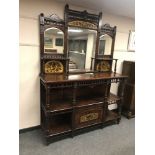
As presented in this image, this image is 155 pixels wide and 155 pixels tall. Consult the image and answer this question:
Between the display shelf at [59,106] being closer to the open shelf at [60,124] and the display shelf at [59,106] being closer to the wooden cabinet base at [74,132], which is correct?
the open shelf at [60,124]

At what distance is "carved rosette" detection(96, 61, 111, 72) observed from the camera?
284 centimetres

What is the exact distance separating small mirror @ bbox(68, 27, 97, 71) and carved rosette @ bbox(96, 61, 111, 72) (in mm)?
224

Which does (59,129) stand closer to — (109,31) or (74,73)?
(74,73)

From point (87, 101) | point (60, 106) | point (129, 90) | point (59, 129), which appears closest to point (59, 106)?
point (60, 106)

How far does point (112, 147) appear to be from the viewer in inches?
87.0

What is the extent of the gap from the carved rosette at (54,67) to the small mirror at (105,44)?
885mm

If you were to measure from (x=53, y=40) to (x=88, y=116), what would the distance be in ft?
4.71

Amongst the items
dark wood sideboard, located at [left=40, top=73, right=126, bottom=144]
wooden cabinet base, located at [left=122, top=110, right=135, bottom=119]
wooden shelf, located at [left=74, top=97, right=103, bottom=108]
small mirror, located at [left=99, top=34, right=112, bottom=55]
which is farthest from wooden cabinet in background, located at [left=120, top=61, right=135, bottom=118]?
wooden shelf, located at [left=74, top=97, right=103, bottom=108]

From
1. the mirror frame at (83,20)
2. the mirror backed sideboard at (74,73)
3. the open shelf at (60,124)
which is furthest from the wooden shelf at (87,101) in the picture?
the mirror frame at (83,20)

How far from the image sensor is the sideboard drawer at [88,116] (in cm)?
236

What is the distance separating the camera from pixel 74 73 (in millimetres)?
2551

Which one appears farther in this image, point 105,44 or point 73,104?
point 105,44
